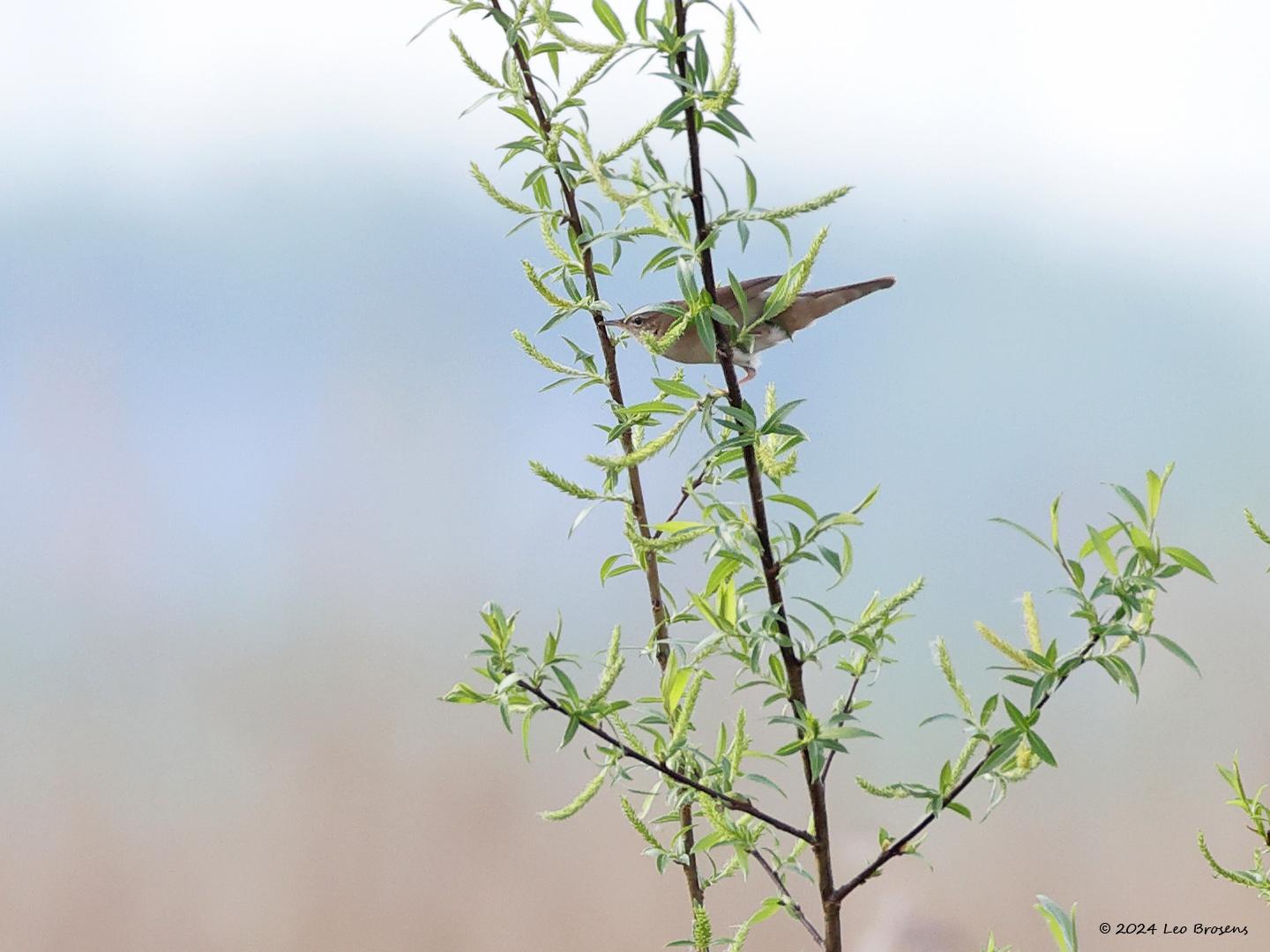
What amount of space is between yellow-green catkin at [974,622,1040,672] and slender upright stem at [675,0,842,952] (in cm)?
8

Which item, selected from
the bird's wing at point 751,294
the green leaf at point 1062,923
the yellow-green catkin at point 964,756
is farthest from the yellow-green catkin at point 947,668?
the bird's wing at point 751,294

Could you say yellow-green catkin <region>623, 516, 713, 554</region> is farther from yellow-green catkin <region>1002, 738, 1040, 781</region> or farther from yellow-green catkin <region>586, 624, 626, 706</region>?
yellow-green catkin <region>1002, 738, 1040, 781</region>

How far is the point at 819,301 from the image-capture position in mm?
674

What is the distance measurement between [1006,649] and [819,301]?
30 centimetres

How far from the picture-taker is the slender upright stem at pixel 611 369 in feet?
1.86

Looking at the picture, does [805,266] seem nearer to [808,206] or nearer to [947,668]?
[808,206]

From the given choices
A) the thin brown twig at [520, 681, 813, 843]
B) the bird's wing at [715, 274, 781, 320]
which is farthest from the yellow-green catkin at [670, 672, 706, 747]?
the bird's wing at [715, 274, 781, 320]

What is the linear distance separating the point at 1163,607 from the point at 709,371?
71 centimetres

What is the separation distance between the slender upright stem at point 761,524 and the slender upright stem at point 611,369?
84 millimetres

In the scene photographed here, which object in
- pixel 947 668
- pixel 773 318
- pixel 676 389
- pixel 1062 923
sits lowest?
pixel 1062 923

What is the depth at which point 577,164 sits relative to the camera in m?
0.56

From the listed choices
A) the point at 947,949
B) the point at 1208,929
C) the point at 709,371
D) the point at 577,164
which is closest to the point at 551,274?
the point at 577,164

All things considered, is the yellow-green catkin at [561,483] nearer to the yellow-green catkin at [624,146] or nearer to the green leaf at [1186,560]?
the yellow-green catkin at [624,146]

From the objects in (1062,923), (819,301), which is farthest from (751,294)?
(1062,923)
